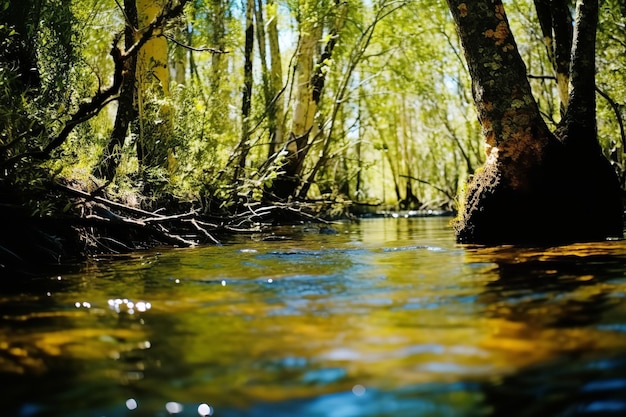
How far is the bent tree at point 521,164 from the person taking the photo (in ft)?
18.6

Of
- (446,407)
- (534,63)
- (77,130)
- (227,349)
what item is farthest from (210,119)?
(534,63)

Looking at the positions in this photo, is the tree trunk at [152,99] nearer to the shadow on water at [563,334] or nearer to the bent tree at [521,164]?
the bent tree at [521,164]

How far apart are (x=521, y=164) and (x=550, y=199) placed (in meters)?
0.47

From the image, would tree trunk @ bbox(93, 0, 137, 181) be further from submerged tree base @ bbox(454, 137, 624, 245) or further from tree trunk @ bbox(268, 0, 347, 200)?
tree trunk @ bbox(268, 0, 347, 200)

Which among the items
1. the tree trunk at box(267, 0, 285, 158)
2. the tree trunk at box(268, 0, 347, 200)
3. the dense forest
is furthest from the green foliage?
the tree trunk at box(268, 0, 347, 200)

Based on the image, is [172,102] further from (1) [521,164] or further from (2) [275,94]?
(2) [275,94]

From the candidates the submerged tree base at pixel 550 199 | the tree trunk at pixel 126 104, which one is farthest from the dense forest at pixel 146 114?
the submerged tree base at pixel 550 199

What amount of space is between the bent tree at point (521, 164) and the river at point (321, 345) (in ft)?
→ 6.61

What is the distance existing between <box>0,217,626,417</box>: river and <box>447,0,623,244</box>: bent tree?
2.02 metres

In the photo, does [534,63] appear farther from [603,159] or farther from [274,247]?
[274,247]

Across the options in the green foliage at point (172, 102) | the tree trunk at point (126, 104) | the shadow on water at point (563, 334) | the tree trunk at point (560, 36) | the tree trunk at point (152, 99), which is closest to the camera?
the shadow on water at point (563, 334)

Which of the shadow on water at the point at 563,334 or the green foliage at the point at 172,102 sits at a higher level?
the green foliage at the point at 172,102

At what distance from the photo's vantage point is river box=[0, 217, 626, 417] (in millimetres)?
1479

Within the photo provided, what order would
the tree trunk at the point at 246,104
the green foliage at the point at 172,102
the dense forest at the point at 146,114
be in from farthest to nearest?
the tree trunk at the point at 246,104
the green foliage at the point at 172,102
the dense forest at the point at 146,114
